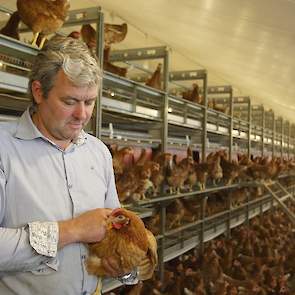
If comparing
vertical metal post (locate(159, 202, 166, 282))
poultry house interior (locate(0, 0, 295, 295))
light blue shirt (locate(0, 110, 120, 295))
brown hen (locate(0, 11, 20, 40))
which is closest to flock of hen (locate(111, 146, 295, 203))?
poultry house interior (locate(0, 0, 295, 295))

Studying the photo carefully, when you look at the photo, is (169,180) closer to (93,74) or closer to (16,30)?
(16,30)

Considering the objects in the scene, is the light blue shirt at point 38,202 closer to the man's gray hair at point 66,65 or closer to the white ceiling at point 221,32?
the man's gray hair at point 66,65

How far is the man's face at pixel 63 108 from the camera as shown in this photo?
0.94 metres

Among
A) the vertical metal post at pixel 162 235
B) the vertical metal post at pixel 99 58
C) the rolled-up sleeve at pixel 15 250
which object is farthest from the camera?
the vertical metal post at pixel 162 235

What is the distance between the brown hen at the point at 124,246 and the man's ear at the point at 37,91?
1.14ft

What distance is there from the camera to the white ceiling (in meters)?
2.13

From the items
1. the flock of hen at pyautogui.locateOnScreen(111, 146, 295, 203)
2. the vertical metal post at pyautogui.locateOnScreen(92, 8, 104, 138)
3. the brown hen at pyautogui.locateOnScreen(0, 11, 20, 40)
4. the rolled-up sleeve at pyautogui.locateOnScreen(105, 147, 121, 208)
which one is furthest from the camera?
the flock of hen at pyautogui.locateOnScreen(111, 146, 295, 203)

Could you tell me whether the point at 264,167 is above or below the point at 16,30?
below

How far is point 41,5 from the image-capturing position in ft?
5.37

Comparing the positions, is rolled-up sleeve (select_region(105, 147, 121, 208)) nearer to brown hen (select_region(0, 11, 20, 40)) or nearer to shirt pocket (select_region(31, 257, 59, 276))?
shirt pocket (select_region(31, 257, 59, 276))

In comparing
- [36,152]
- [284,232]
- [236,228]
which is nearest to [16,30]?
[36,152]

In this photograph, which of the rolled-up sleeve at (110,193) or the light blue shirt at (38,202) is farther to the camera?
the rolled-up sleeve at (110,193)

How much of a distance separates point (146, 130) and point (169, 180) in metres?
0.54

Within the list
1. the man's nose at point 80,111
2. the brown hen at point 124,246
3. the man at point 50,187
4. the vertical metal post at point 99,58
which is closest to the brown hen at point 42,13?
the vertical metal post at point 99,58
